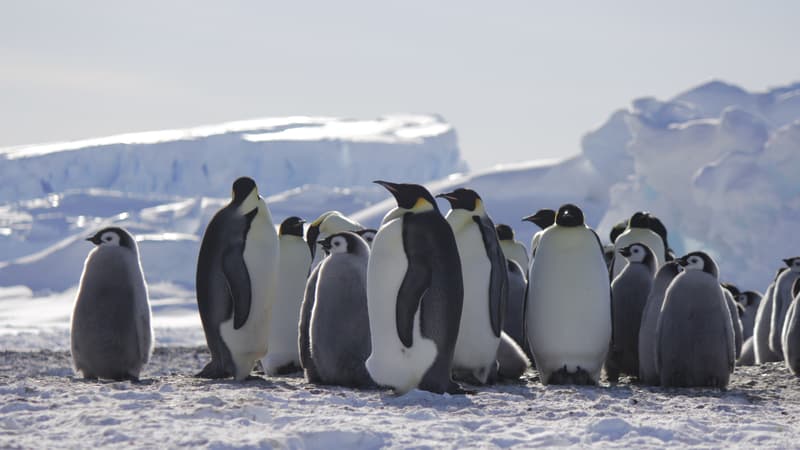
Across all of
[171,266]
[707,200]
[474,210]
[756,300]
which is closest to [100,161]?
[171,266]

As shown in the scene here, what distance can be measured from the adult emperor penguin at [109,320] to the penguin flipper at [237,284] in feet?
2.04

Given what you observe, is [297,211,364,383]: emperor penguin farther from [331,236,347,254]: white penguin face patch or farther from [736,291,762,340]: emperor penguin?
[736,291,762,340]: emperor penguin

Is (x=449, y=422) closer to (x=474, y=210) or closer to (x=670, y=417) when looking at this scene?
(x=670, y=417)

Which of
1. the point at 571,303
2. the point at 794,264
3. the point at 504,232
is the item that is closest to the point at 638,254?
the point at 571,303

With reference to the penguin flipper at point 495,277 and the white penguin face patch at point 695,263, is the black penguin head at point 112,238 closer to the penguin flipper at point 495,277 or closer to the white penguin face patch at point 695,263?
the penguin flipper at point 495,277

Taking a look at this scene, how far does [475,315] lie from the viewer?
6.45 meters

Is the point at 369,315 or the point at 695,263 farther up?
the point at 695,263

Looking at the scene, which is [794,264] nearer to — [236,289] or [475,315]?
[475,315]

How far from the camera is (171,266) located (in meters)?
37.6

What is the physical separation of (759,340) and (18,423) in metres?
8.04

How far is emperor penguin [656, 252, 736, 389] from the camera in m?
6.36

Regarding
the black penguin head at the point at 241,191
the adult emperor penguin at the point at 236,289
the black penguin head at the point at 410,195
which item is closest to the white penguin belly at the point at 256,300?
the adult emperor penguin at the point at 236,289

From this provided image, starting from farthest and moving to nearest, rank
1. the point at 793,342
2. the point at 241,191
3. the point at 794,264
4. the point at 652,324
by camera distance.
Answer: the point at 794,264
the point at 793,342
the point at 652,324
the point at 241,191

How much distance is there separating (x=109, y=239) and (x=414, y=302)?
2303 mm
